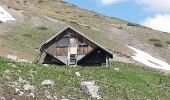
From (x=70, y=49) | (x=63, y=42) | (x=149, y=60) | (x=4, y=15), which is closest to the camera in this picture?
(x=63, y=42)

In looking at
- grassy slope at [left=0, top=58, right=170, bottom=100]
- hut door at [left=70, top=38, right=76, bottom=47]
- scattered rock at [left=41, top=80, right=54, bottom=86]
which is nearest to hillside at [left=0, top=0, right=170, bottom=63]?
hut door at [left=70, top=38, right=76, bottom=47]

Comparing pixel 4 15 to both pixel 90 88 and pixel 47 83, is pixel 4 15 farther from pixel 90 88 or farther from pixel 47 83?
pixel 47 83

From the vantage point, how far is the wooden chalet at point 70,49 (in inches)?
2702

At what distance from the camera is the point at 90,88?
35.2 meters

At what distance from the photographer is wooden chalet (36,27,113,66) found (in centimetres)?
6862

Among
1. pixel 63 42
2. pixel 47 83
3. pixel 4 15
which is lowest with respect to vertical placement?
pixel 47 83

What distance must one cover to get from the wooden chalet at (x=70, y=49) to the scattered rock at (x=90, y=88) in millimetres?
32232

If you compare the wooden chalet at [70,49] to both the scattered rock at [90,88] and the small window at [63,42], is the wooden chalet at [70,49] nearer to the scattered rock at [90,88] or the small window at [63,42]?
the small window at [63,42]

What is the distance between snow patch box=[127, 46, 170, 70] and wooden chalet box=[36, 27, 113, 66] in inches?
914

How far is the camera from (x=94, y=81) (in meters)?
37.8

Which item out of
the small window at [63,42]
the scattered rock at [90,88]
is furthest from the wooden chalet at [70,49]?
the scattered rock at [90,88]

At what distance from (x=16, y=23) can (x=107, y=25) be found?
30010mm

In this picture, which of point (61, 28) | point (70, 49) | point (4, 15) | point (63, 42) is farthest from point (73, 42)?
point (4, 15)

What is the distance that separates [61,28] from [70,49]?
31269 mm
